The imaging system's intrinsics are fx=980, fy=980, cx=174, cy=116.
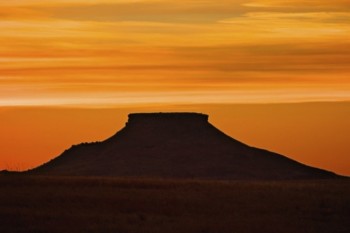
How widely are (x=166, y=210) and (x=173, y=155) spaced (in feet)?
370

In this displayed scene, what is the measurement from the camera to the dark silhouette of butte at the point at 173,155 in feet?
502

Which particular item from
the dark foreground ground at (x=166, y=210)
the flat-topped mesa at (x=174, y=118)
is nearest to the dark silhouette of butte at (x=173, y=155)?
the flat-topped mesa at (x=174, y=118)

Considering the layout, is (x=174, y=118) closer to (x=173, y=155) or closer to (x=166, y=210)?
(x=173, y=155)

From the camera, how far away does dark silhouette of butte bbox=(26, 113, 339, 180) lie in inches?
6029

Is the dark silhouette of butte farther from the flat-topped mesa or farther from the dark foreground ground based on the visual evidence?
the dark foreground ground

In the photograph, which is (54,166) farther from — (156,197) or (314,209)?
(314,209)

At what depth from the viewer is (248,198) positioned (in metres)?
60.6

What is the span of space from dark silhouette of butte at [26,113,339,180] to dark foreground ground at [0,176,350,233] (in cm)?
8382

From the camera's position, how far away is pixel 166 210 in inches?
1987

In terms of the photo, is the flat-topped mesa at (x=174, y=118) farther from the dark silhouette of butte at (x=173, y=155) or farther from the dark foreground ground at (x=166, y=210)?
the dark foreground ground at (x=166, y=210)

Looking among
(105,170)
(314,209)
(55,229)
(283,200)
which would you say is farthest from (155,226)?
(105,170)

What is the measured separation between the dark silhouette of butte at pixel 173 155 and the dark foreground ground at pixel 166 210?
83.8 metres

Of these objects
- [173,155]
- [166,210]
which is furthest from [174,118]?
[166,210]

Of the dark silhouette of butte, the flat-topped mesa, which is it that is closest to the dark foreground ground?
the dark silhouette of butte
